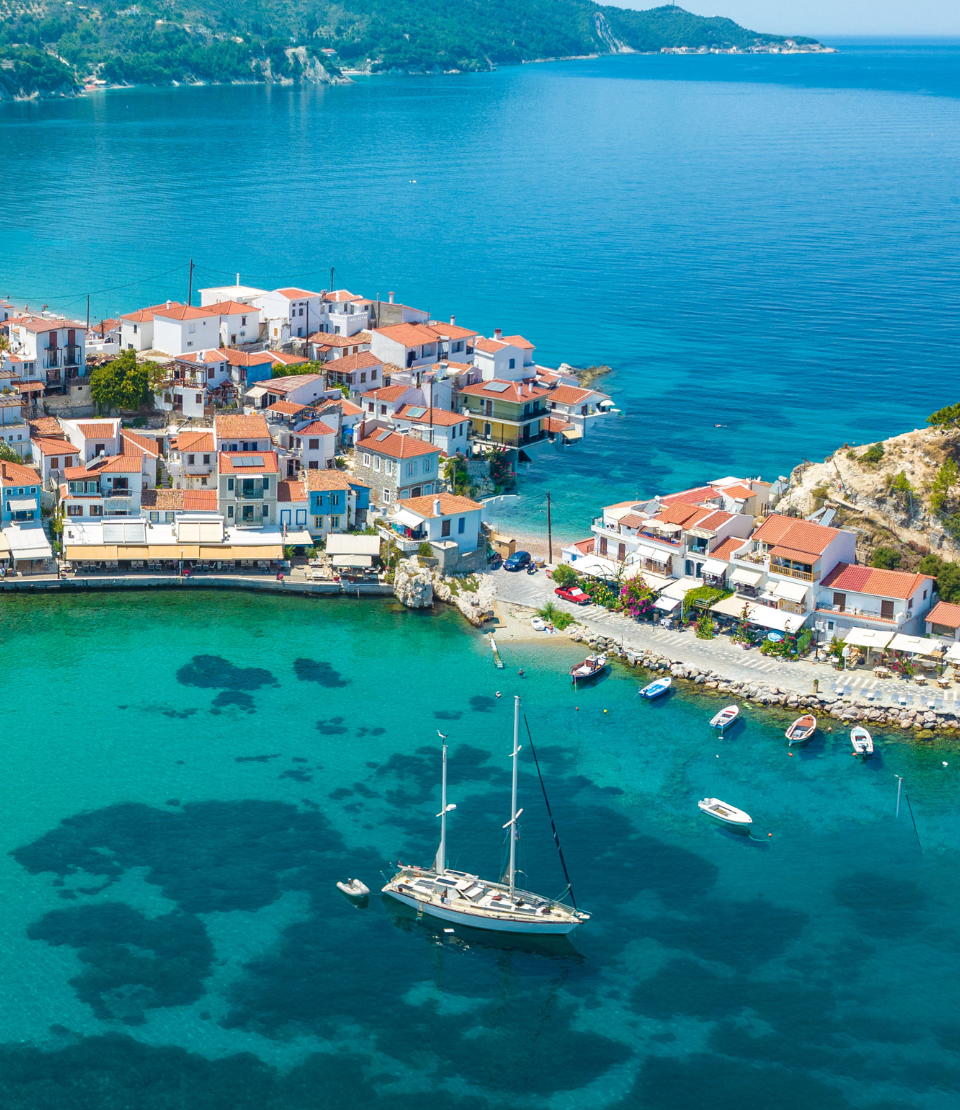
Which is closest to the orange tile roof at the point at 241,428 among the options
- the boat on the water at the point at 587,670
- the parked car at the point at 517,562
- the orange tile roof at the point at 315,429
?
the orange tile roof at the point at 315,429

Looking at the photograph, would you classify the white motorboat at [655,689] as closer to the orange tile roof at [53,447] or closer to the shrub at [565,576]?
the shrub at [565,576]

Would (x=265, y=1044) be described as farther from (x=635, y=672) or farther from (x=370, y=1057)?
(x=635, y=672)

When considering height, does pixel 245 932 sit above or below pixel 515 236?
below

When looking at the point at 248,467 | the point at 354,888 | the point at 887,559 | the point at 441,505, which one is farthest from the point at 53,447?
the point at 887,559

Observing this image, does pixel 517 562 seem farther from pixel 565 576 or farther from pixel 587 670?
pixel 587 670

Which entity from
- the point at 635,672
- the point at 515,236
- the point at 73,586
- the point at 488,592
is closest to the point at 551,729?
the point at 635,672

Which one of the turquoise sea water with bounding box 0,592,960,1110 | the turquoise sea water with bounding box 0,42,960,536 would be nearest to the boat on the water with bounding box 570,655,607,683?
the turquoise sea water with bounding box 0,592,960,1110
